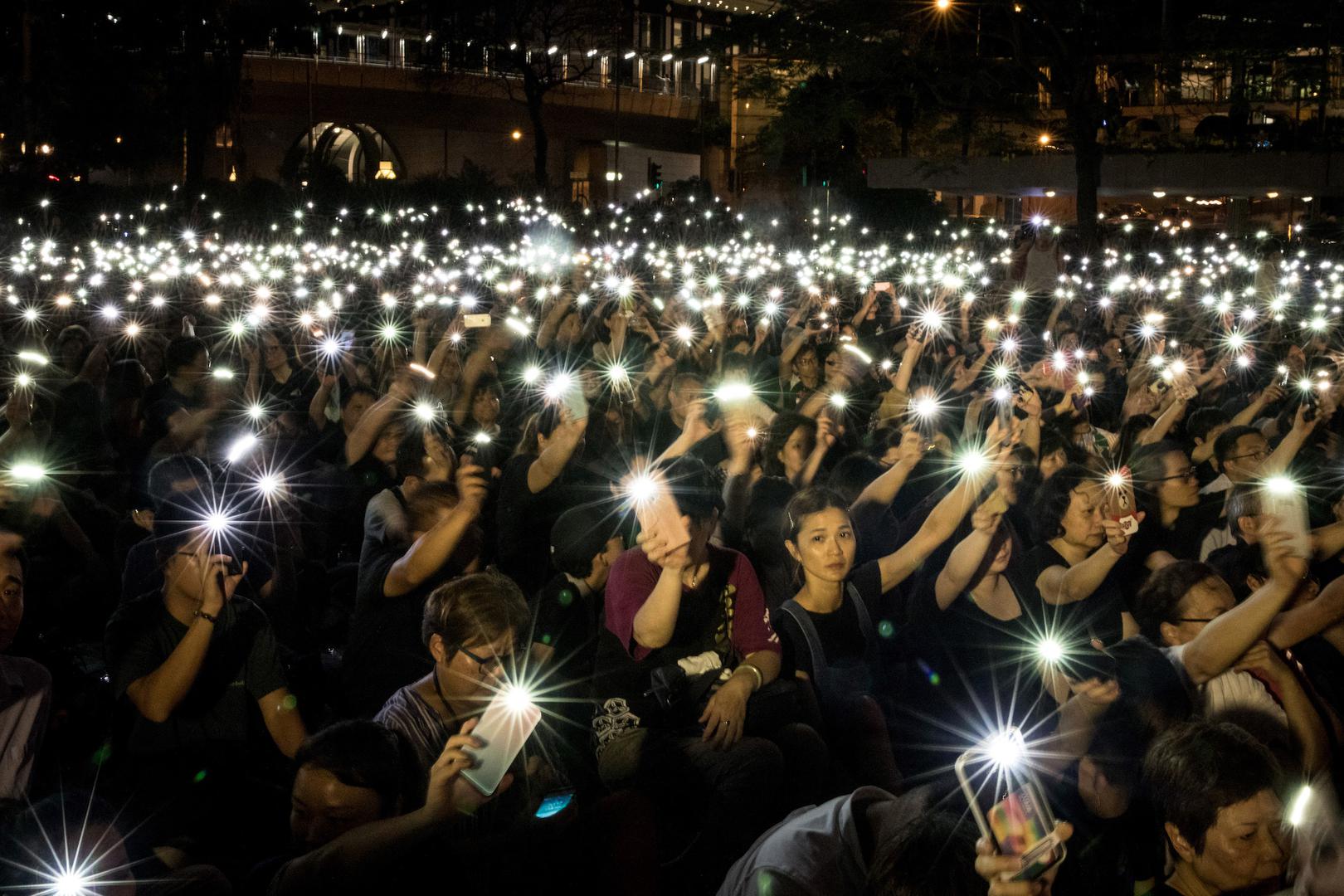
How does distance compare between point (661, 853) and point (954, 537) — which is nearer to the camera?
point (661, 853)

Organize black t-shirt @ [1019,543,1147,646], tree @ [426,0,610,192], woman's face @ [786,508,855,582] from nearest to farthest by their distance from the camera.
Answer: woman's face @ [786,508,855,582]
black t-shirt @ [1019,543,1147,646]
tree @ [426,0,610,192]

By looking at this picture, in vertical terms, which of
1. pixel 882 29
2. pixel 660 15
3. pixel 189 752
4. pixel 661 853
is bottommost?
pixel 661 853

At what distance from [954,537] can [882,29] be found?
17357 millimetres

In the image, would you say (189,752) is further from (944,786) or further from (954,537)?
(954,537)

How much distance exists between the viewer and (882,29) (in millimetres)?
21578

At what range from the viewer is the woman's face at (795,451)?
6.43m

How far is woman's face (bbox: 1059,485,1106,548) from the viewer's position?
4953 millimetres

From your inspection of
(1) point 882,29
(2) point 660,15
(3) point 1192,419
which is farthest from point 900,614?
(2) point 660,15

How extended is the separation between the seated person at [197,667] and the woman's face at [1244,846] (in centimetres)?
248

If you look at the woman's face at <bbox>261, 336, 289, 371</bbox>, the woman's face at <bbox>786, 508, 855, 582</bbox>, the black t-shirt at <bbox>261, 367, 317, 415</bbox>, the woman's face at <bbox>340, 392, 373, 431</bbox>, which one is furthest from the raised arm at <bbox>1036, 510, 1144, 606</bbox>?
the woman's face at <bbox>261, 336, 289, 371</bbox>

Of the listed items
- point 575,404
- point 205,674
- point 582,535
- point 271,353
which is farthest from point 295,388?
point 205,674

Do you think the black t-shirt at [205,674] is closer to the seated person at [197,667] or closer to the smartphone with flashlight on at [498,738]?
the seated person at [197,667]

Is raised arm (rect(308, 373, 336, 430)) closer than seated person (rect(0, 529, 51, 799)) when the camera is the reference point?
No

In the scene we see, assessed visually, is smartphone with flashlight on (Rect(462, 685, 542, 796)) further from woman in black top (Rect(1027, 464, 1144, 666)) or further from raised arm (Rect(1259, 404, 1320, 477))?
raised arm (Rect(1259, 404, 1320, 477))
